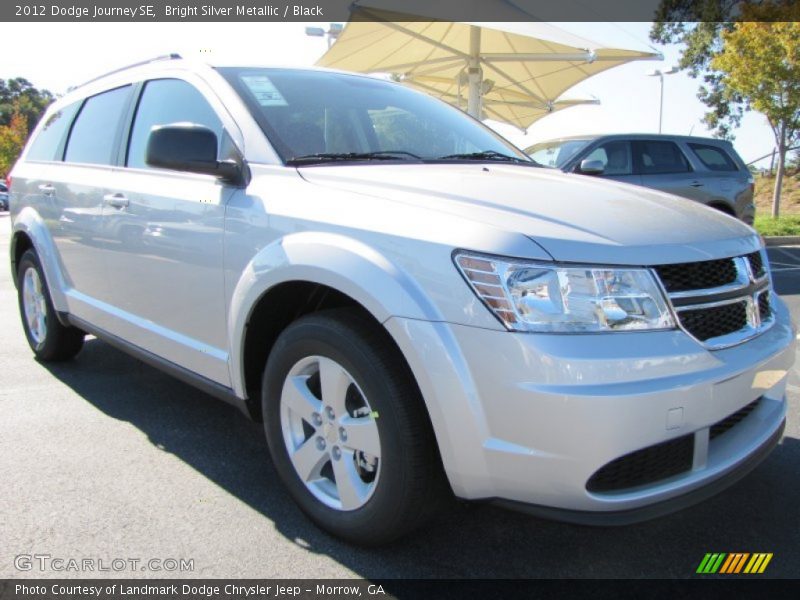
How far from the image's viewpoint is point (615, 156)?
8242 mm

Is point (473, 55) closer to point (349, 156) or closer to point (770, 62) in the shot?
point (770, 62)

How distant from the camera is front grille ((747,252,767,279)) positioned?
227 cm

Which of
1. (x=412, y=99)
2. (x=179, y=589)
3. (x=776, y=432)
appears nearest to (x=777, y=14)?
(x=412, y=99)

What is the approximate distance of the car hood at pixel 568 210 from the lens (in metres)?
1.88

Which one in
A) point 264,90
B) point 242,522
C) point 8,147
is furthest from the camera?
point 8,147

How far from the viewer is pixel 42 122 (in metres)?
4.73

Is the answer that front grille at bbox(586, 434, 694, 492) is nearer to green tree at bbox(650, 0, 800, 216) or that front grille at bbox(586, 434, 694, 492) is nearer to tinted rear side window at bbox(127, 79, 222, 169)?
tinted rear side window at bbox(127, 79, 222, 169)

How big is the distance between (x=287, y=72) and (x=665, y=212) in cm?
186

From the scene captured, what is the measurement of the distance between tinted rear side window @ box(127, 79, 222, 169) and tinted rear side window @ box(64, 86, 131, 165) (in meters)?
0.24

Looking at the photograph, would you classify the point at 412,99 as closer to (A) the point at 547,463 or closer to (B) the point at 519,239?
(B) the point at 519,239

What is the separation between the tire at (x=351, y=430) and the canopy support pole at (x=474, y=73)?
12.9 metres

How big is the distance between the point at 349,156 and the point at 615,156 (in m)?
6.40

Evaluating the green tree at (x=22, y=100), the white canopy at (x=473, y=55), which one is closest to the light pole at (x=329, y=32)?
the white canopy at (x=473, y=55)

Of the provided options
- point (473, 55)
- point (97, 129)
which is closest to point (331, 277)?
point (97, 129)
